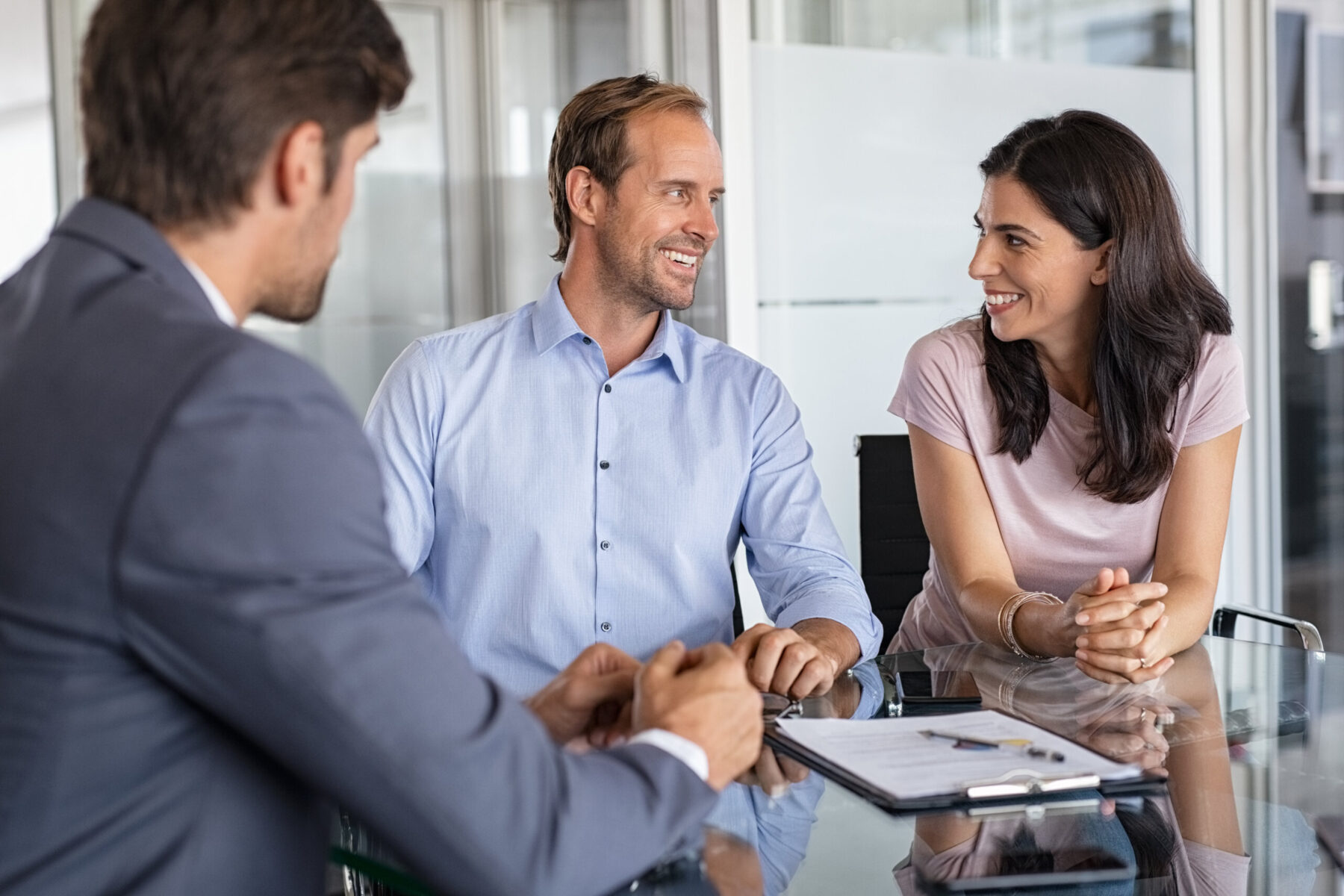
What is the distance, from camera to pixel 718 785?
1.04 metres

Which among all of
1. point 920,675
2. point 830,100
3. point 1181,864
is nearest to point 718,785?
point 1181,864

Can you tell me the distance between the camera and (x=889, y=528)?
8.63 ft

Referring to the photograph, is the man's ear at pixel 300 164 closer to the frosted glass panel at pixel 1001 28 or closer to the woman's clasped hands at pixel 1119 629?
the woman's clasped hands at pixel 1119 629

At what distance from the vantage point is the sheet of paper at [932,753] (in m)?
1.28

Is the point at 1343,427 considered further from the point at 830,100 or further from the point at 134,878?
the point at 134,878

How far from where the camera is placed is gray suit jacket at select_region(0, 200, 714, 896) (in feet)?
2.71

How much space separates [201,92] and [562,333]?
1.20 metres

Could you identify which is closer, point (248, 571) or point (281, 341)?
point (248, 571)

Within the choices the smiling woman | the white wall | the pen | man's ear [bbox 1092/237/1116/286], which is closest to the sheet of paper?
the pen

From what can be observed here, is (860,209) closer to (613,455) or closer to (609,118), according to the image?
(609,118)

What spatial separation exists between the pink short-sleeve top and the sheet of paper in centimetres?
73

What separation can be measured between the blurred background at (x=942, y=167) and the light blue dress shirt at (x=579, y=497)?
1.48 m

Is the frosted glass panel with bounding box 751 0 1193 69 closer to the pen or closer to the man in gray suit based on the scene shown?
the pen

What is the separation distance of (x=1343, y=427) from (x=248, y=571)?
3.50m
